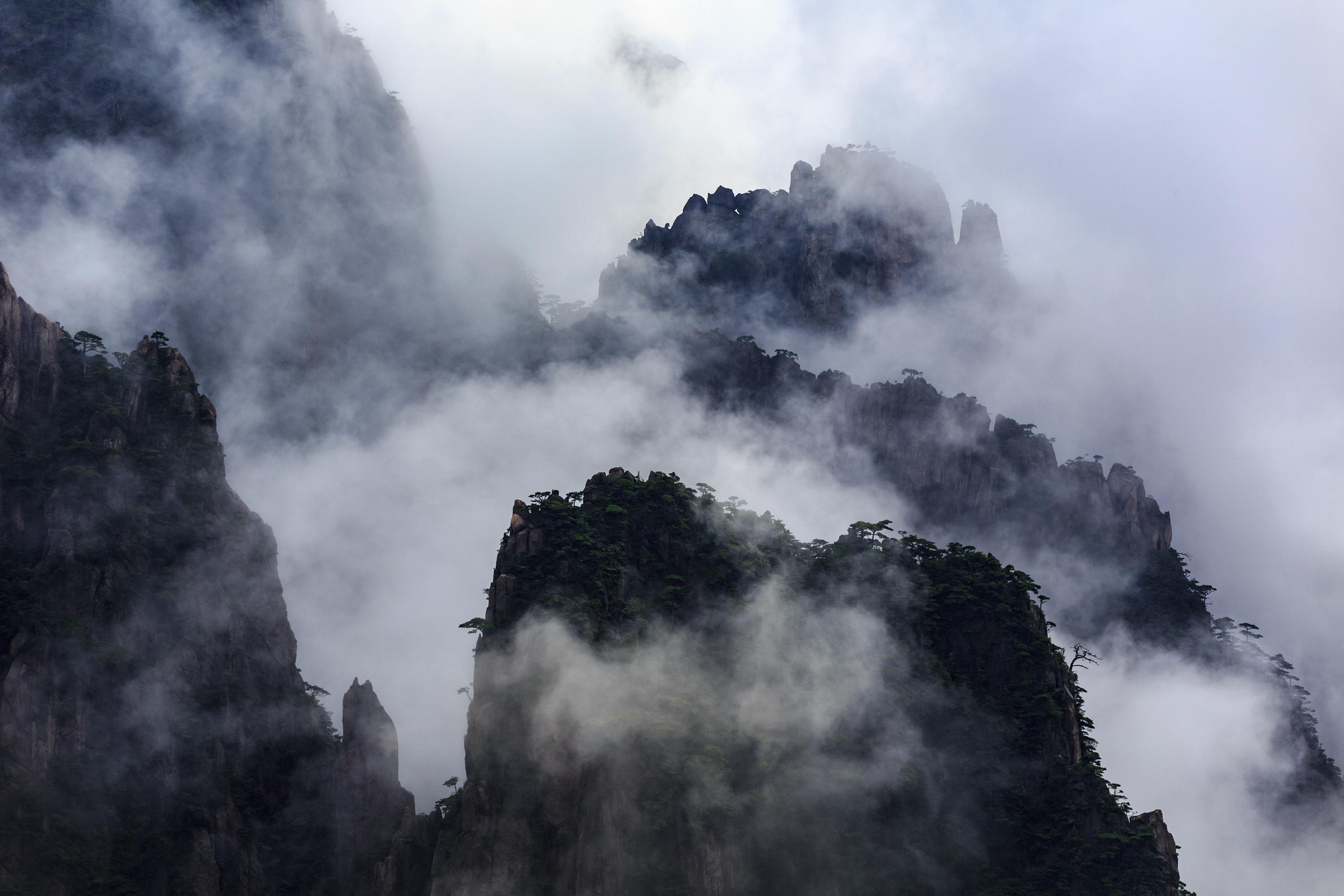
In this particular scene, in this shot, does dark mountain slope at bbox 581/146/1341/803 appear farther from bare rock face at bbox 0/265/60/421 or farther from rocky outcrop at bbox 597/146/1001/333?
bare rock face at bbox 0/265/60/421

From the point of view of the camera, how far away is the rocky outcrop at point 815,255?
141625 millimetres

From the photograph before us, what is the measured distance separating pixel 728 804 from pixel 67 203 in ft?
276

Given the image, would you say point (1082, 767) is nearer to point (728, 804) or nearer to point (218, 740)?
point (728, 804)

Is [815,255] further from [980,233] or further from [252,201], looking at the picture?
[252,201]

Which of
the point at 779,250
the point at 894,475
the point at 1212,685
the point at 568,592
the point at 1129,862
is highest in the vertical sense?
the point at 779,250

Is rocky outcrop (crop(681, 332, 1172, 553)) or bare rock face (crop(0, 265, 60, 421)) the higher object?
rocky outcrop (crop(681, 332, 1172, 553))

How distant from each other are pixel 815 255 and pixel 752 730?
80656mm

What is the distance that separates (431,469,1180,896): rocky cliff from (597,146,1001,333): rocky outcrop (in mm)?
62134

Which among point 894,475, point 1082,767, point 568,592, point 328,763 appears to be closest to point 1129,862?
point 1082,767

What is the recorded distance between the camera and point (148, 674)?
237 feet

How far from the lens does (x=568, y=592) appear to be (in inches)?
2876

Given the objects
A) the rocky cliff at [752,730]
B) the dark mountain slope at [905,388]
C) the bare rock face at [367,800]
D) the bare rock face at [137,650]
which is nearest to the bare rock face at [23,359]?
the bare rock face at [137,650]

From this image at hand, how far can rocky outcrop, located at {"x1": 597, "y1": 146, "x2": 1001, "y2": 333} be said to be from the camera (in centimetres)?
14162

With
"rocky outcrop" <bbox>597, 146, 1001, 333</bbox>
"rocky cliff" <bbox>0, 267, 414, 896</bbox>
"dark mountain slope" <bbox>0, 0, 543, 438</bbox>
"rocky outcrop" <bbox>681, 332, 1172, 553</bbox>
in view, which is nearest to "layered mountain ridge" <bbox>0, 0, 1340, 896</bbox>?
"rocky cliff" <bbox>0, 267, 414, 896</bbox>
